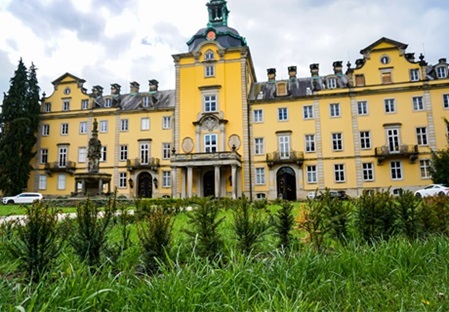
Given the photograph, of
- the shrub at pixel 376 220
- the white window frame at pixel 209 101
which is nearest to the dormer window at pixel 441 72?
the white window frame at pixel 209 101

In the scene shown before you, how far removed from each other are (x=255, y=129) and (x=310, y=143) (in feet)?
19.2

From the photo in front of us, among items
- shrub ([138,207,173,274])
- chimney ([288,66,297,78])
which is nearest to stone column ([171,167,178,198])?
chimney ([288,66,297,78])

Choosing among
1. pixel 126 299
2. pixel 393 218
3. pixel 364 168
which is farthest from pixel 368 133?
pixel 126 299

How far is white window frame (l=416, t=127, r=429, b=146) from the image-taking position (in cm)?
3247

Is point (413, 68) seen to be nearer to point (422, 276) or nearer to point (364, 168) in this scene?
point (364, 168)

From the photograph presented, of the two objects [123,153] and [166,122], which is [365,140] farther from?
[123,153]

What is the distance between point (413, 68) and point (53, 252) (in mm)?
37334

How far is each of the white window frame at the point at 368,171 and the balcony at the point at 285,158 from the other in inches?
236

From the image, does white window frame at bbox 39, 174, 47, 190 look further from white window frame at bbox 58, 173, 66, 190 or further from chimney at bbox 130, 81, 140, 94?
chimney at bbox 130, 81, 140, 94

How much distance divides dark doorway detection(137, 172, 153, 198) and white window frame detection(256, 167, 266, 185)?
39.2 feet

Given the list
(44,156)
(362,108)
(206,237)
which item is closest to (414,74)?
(362,108)

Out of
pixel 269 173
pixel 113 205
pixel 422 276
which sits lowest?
pixel 422 276

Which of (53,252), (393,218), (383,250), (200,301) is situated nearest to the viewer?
(200,301)

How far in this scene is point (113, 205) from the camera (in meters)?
5.03
